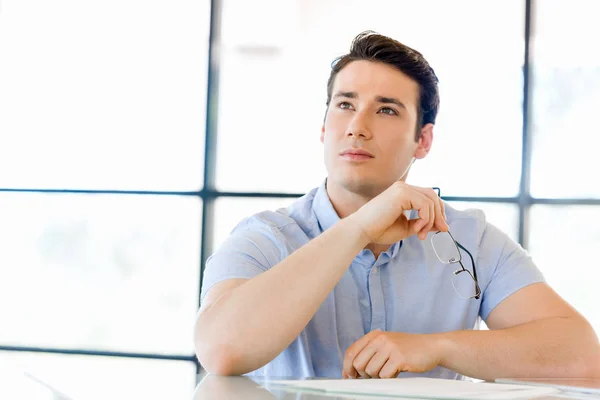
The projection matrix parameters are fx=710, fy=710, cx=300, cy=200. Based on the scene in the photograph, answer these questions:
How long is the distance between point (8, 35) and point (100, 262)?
0.99 m

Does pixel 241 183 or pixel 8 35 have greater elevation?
pixel 8 35

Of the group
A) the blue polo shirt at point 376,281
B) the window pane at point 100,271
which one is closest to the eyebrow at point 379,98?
the blue polo shirt at point 376,281

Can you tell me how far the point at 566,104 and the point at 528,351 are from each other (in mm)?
1402

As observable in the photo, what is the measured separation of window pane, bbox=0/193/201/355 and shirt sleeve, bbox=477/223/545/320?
4.09 ft

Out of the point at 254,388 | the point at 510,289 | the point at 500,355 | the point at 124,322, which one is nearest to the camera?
the point at 254,388

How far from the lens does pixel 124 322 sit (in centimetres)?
272

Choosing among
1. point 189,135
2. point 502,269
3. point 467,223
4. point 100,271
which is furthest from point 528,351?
point 100,271

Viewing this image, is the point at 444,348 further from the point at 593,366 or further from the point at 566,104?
the point at 566,104

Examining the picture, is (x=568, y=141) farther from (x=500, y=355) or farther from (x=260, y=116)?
(x=500, y=355)

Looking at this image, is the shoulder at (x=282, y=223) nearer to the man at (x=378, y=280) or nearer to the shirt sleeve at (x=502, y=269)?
the man at (x=378, y=280)

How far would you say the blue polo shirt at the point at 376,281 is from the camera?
1599 mm

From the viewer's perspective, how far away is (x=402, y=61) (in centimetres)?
191

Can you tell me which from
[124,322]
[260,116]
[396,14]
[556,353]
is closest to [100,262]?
[124,322]

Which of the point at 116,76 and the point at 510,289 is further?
the point at 116,76
